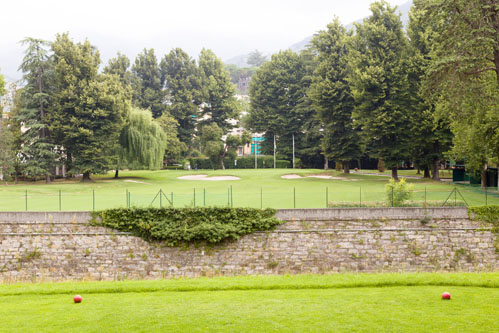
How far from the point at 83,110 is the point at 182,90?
27.8m

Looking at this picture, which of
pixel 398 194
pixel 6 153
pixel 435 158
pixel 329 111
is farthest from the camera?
pixel 329 111

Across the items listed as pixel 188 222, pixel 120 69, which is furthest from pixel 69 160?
pixel 188 222

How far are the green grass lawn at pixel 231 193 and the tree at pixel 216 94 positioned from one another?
1877cm

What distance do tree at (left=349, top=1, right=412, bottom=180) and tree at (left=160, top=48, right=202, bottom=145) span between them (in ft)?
101

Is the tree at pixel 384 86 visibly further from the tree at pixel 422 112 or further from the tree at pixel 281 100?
the tree at pixel 281 100

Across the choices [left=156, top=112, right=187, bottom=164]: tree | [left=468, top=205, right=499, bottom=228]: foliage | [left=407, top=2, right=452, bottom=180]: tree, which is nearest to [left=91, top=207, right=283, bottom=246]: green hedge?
[left=468, top=205, right=499, bottom=228]: foliage

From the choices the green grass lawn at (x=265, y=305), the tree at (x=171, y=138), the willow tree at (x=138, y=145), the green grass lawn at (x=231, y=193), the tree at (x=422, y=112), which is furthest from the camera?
the tree at (x=171, y=138)

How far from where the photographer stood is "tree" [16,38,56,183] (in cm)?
4066

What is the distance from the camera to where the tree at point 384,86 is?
38062mm

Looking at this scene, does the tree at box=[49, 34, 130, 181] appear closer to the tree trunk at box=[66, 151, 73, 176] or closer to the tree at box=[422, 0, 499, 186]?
the tree trunk at box=[66, 151, 73, 176]

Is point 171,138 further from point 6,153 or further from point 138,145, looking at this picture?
point 6,153

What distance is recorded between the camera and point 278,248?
57.5ft

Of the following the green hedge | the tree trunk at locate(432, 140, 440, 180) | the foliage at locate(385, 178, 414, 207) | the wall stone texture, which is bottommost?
the wall stone texture

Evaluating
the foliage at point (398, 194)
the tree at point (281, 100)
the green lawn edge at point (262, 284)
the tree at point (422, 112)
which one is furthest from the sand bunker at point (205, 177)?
the green lawn edge at point (262, 284)
